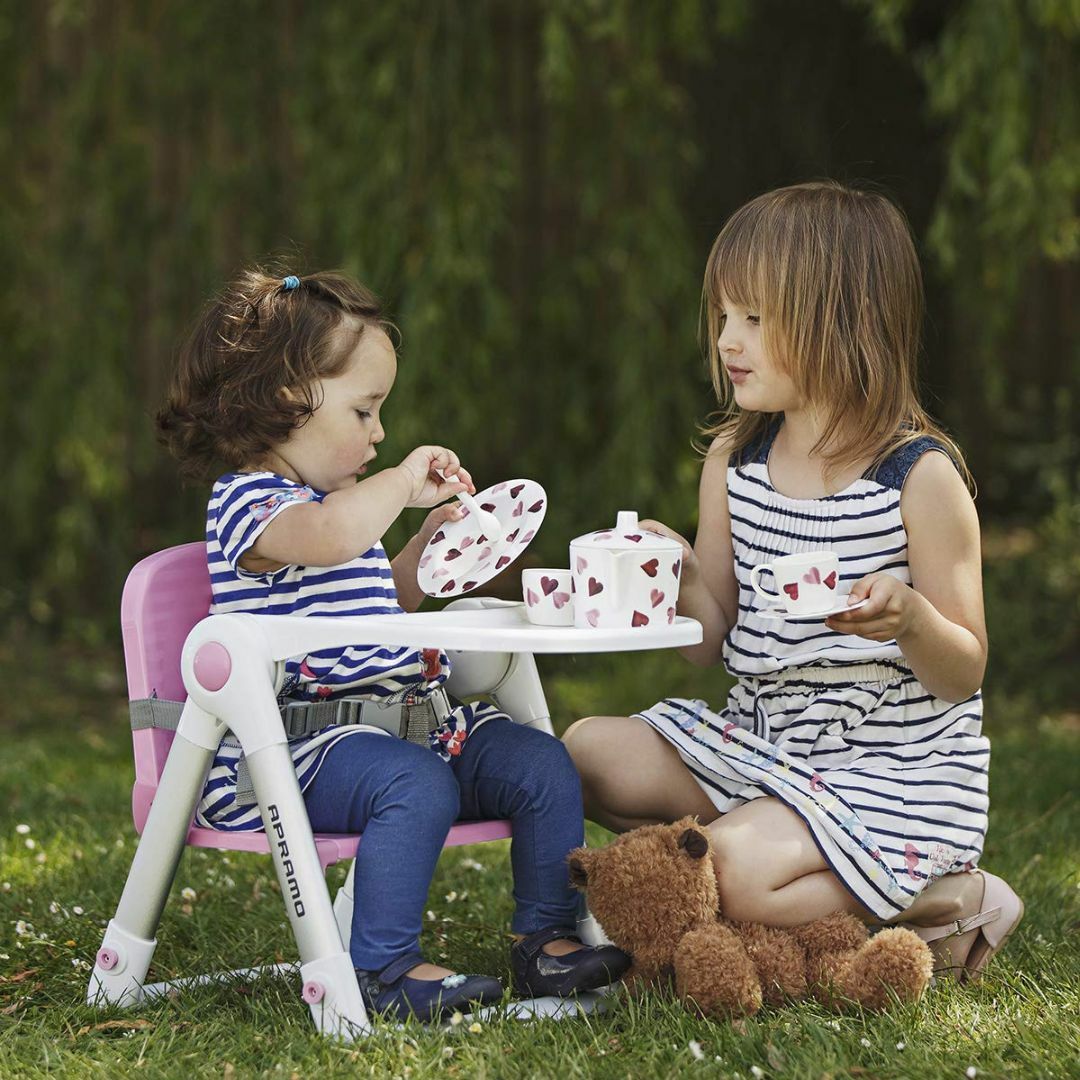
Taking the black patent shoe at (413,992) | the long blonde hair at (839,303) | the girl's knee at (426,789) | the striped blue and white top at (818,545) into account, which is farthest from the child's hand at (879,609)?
the black patent shoe at (413,992)

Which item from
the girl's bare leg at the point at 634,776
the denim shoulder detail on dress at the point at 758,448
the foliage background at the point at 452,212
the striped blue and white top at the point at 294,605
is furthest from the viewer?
the foliage background at the point at 452,212

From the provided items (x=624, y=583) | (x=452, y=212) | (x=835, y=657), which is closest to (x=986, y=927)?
(x=835, y=657)

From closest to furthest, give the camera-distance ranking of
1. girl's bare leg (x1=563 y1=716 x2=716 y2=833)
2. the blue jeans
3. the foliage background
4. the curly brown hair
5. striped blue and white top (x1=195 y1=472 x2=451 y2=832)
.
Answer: the blue jeans → striped blue and white top (x1=195 y1=472 x2=451 y2=832) → the curly brown hair → girl's bare leg (x1=563 y1=716 x2=716 y2=833) → the foliage background

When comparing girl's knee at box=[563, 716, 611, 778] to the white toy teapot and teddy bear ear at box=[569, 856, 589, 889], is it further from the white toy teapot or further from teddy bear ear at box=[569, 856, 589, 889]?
the white toy teapot

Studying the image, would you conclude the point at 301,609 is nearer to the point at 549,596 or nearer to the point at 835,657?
the point at 549,596

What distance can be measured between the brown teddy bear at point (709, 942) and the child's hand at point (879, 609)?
1.11 feet

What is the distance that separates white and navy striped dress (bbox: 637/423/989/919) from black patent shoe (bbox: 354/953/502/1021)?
19.0 inches

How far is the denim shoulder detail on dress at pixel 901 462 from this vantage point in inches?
92.5

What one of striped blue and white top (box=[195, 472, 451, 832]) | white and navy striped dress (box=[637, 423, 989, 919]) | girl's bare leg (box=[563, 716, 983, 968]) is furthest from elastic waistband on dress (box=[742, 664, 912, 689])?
striped blue and white top (box=[195, 472, 451, 832])

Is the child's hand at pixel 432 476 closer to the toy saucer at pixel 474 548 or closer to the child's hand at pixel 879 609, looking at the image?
the toy saucer at pixel 474 548

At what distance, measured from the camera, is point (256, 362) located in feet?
7.60

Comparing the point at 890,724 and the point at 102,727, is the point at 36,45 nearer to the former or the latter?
the point at 102,727

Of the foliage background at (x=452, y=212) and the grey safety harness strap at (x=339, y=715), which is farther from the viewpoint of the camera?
the foliage background at (x=452, y=212)

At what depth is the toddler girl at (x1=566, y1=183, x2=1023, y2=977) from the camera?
88.4 inches
